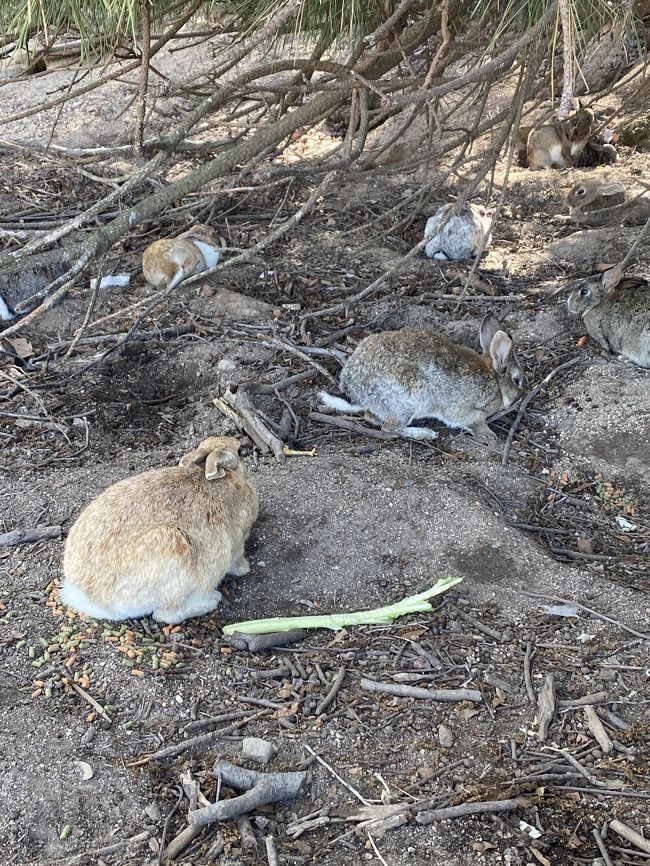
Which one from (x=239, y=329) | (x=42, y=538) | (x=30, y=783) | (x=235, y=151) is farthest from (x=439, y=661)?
(x=239, y=329)

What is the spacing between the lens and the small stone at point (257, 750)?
347 centimetres

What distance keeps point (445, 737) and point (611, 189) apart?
8.01m

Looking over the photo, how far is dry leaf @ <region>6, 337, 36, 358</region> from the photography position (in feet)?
23.5

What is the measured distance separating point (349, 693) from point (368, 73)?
464 centimetres

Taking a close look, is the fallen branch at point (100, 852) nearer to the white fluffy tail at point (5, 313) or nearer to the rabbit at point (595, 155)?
the white fluffy tail at point (5, 313)

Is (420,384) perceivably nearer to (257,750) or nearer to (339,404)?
(339,404)

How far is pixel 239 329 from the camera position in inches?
291

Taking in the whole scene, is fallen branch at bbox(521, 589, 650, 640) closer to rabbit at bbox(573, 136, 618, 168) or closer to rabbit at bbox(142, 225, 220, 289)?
rabbit at bbox(142, 225, 220, 289)

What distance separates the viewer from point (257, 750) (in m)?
3.50

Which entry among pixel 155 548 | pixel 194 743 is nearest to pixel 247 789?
pixel 194 743

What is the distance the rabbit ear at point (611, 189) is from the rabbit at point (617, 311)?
8.68ft

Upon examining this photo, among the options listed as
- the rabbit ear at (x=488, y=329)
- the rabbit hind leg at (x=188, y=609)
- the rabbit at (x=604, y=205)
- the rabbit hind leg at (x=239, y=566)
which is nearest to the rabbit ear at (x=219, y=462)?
the rabbit hind leg at (x=239, y=566)

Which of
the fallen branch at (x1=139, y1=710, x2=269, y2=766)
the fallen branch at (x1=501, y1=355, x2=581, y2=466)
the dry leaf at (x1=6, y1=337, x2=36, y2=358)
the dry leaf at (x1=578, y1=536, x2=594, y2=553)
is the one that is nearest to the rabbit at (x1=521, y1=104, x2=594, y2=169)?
the fallen branch at (x1=501, y1=355, x2=581, y2=466)

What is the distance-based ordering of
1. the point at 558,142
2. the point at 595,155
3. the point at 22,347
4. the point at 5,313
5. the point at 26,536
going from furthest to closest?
the point at 595,155 → the point at 558,142 → the point at 5,313 → the point at 22,347 → the point at 26,536
